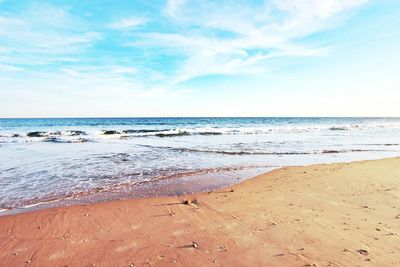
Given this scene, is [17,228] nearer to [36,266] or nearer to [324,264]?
[36,266]

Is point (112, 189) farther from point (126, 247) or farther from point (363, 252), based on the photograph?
point (363, 252)

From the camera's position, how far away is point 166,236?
4023 millimetres

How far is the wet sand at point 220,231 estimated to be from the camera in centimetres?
341

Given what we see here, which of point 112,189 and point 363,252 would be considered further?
point 112,189

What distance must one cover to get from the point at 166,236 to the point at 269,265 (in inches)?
60.1

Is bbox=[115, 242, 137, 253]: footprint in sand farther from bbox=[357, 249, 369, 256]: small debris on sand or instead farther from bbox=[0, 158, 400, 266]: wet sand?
bbox=[357, 249, 369, 256]: small debris on sand

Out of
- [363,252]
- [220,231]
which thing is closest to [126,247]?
[220,231]

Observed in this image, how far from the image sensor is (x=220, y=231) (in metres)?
4.18

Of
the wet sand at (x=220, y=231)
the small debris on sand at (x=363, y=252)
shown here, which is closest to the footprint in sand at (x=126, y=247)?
the wet sand at (x=220, y=231)

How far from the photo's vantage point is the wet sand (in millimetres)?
3406

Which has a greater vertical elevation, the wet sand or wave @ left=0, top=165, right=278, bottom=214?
the wet sand

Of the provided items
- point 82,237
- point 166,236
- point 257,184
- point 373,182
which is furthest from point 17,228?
point 373,182

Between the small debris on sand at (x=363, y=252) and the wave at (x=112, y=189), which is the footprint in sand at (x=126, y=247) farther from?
the small debris on sand at (x=363, y=252)

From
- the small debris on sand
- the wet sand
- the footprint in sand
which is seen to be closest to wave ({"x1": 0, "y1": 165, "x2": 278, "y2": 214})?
the wet sand
